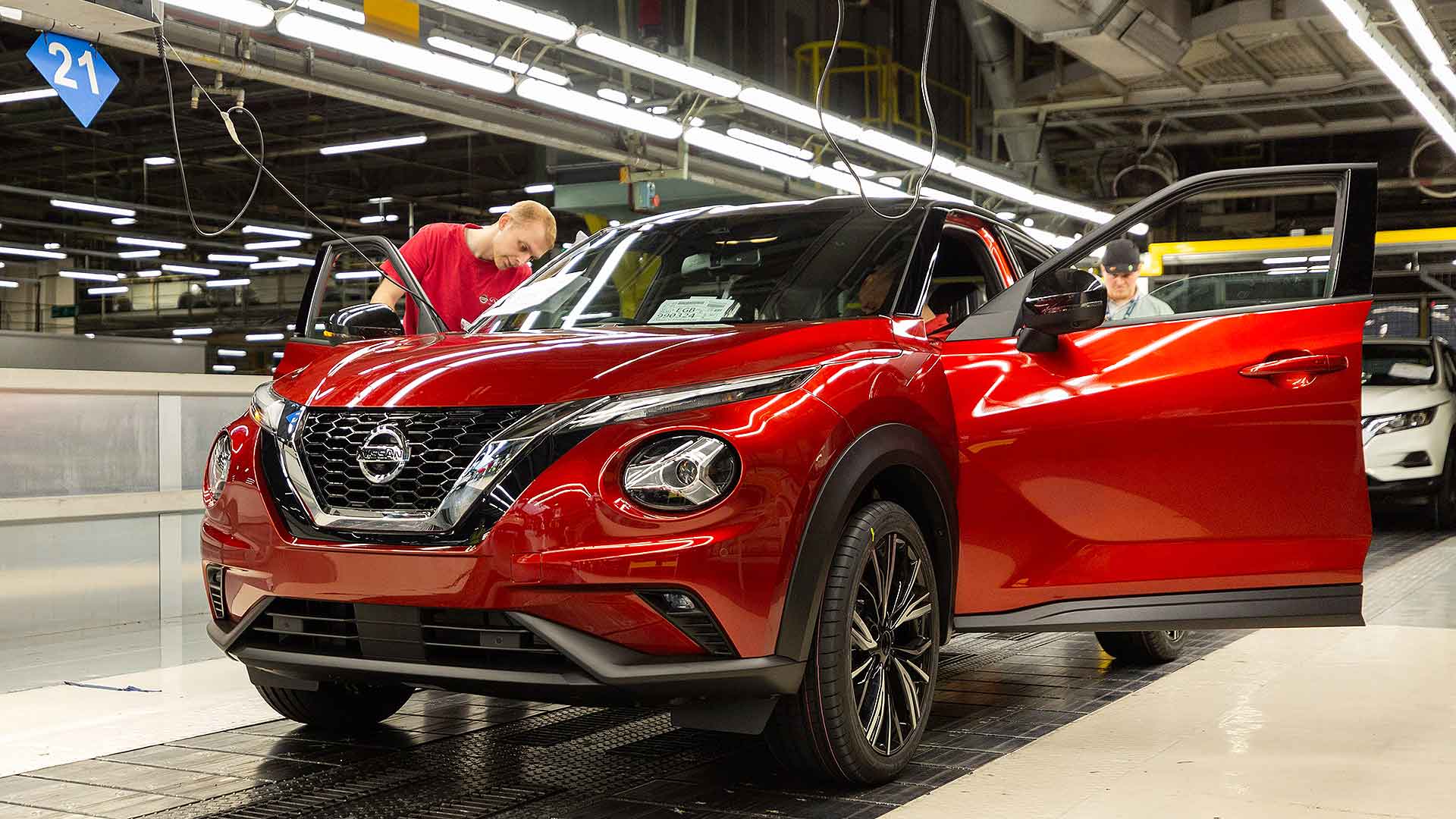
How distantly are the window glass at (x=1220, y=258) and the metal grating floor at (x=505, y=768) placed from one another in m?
1.46

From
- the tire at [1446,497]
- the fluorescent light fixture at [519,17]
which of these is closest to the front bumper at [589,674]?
the fluorescent light fixture at [519,17]

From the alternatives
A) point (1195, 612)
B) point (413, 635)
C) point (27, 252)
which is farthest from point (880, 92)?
point (27, 252)

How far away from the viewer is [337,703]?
4422 mm

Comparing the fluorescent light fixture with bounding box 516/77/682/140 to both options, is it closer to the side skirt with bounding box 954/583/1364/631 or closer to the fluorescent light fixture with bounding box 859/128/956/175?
the fluorescent light fixture with bounding box 859/128/956/175

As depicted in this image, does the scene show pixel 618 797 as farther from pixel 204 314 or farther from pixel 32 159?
pixel 204 314

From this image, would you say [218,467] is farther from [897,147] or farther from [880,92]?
[880,92]

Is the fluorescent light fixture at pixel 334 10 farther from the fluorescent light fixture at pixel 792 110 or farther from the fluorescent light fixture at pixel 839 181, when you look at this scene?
the fluorescent light fixture at pixel 839 181

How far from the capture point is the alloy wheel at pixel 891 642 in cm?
364

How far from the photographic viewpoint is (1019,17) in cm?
1216

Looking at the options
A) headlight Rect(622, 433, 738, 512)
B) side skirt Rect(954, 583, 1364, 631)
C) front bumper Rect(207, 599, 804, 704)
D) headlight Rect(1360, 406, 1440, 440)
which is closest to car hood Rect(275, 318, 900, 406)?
headlight Rect(622, 433, 738, 512)

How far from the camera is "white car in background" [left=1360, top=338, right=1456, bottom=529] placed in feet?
39.6

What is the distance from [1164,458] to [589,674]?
1.82 metres

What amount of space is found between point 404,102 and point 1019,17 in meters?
5.20

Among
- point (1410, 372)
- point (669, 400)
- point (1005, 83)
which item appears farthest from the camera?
point (1005, 83)
